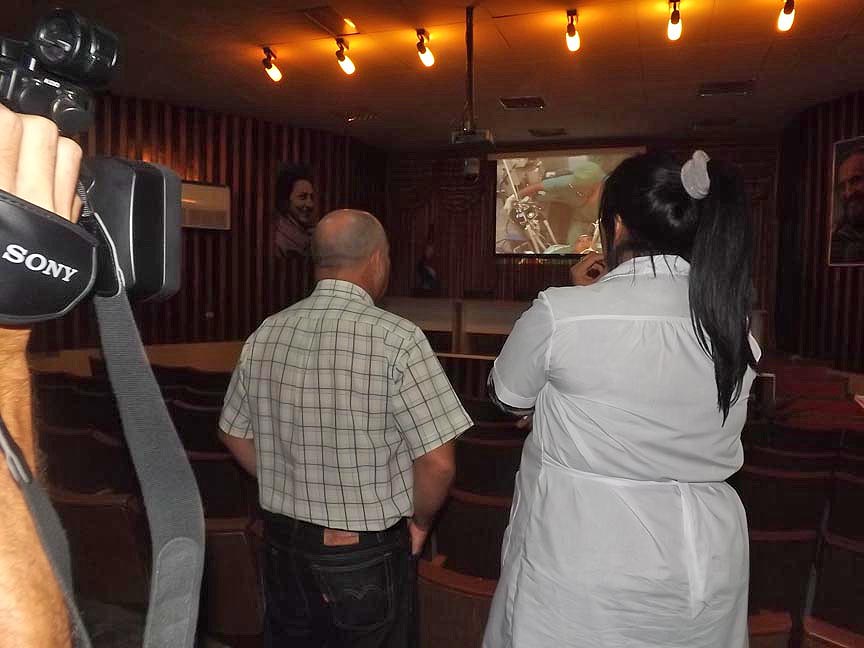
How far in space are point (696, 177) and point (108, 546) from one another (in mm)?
1743

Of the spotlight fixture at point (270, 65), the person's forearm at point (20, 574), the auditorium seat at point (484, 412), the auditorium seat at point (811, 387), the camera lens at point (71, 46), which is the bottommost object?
the auditorium seat at point (811, 387)

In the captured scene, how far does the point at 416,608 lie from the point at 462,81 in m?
5.62

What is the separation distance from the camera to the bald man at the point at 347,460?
1.55 m

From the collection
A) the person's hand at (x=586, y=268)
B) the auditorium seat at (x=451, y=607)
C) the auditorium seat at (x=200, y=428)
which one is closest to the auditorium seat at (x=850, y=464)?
the person's hand at (x=586, y=268)

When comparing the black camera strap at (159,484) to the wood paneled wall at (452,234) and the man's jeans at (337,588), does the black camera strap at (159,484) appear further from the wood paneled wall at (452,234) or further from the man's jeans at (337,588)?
the wood paneled wall at (452,234)

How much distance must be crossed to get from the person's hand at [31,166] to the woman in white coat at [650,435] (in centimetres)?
85

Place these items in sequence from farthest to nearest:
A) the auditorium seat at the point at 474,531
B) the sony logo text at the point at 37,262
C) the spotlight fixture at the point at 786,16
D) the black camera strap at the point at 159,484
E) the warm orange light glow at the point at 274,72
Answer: the warm orange light glow at the point at 274,72, the spotlight fixture at the point at 786,16, the auditorium seat at the point at 474,531, the black camera strap at the point at 159,484, the sony logo text at the point at 37,262

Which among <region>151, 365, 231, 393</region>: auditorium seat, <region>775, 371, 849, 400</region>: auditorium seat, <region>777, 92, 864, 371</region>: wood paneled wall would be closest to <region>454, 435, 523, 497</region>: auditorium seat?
<region>151, 365, 231, 393</region>: auditorium seat

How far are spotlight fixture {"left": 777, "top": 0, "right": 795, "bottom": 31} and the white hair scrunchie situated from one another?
4.05 meters

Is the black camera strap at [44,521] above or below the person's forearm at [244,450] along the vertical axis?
above

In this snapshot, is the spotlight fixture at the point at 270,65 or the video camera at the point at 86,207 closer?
the video camera at the point at 86,207

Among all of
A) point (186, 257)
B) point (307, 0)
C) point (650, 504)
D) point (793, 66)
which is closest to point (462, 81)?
point (307, 0)

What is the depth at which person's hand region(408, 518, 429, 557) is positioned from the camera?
1704 millimetres

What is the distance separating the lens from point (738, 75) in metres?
6.11
